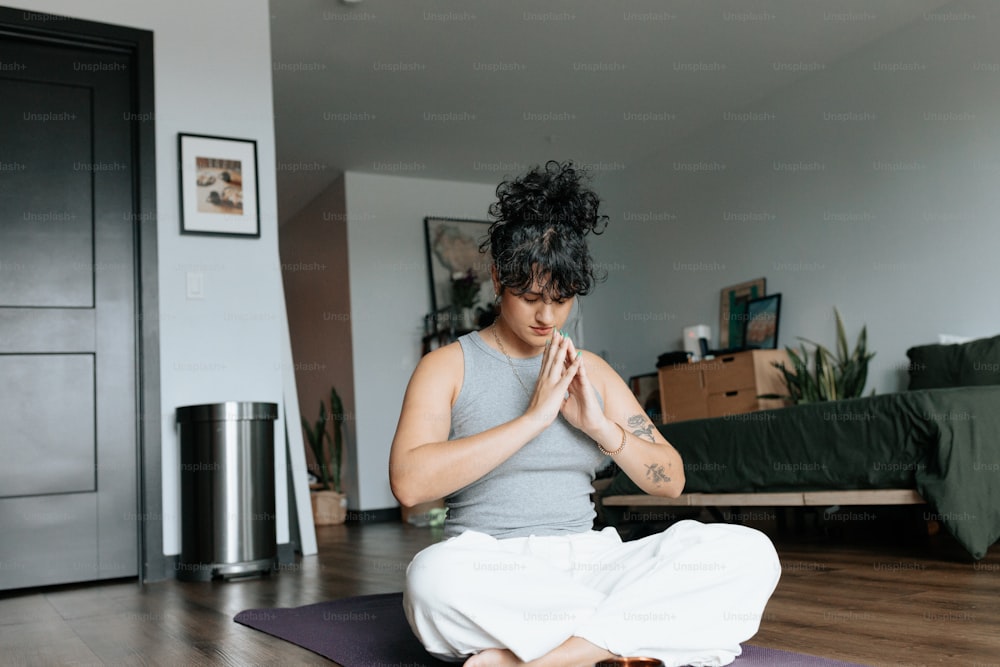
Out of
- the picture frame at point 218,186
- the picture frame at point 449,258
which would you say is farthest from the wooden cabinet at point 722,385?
the picture frame at point 218,186

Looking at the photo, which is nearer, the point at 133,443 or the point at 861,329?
the point at 133,443

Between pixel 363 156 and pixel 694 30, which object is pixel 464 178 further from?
pixel 694 30

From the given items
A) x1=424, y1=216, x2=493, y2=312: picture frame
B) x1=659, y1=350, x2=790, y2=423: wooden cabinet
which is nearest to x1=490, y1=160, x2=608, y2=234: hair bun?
x1=659, y1=350, x2=790, y2=423: wooden cabinet

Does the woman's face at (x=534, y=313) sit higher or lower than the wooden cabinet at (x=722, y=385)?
higher

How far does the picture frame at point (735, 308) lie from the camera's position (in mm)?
5819

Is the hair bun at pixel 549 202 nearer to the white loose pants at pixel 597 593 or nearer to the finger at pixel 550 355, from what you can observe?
the finger at pixel 550 355

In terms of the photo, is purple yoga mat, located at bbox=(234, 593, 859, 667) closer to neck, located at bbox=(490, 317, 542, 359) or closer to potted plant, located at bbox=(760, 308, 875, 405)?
neck, located at bbox=(490, 317, 542, 359)

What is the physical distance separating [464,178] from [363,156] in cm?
104

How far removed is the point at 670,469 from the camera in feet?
5.32

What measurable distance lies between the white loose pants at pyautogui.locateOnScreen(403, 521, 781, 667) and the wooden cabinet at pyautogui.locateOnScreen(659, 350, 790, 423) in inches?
155

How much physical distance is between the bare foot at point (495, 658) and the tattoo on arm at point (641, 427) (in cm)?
52

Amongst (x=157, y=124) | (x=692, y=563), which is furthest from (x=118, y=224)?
(x=692, y=563)

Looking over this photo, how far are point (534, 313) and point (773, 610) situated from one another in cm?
109

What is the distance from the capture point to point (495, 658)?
1326mm
